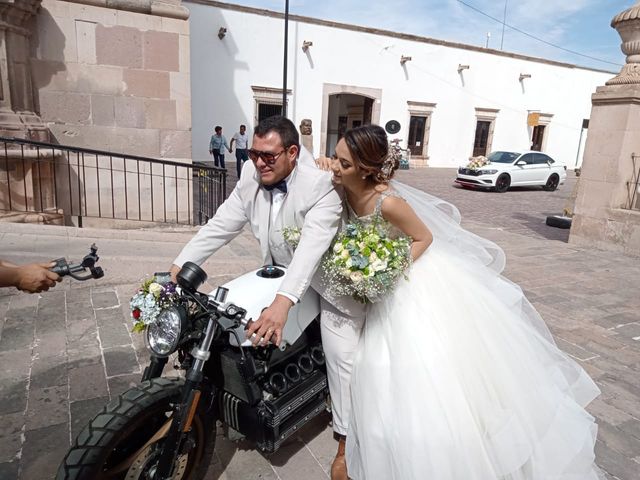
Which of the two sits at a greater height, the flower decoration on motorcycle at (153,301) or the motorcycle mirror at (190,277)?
the motorcycle mirror at (190,277)

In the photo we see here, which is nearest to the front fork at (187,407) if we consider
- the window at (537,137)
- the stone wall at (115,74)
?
the stone wall at (115,74)

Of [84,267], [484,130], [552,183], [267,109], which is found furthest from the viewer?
[484,130]

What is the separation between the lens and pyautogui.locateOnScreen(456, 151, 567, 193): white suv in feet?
56.6

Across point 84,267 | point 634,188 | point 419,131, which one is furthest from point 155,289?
point 419,131

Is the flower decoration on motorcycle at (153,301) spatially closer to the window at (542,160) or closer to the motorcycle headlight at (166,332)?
the motorcycle headlight at (166,332)

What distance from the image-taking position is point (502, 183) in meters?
17.5

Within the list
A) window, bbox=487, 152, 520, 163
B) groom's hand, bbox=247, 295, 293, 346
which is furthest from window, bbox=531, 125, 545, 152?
groom's hand, bbox=247, 295, 293, 346

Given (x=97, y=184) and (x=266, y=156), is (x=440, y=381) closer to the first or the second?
(x=266, y=156)

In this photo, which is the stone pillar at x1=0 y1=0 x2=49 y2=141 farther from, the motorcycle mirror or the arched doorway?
the arched doorway

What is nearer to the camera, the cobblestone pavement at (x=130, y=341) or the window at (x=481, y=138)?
the cobblestone pavement at (x=130, y=341)

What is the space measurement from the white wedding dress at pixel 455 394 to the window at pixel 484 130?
28.4 meters

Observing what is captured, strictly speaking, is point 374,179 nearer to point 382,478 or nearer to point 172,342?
point 172,342

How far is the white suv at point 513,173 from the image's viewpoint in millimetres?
17266

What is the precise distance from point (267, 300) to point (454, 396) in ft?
3.23
